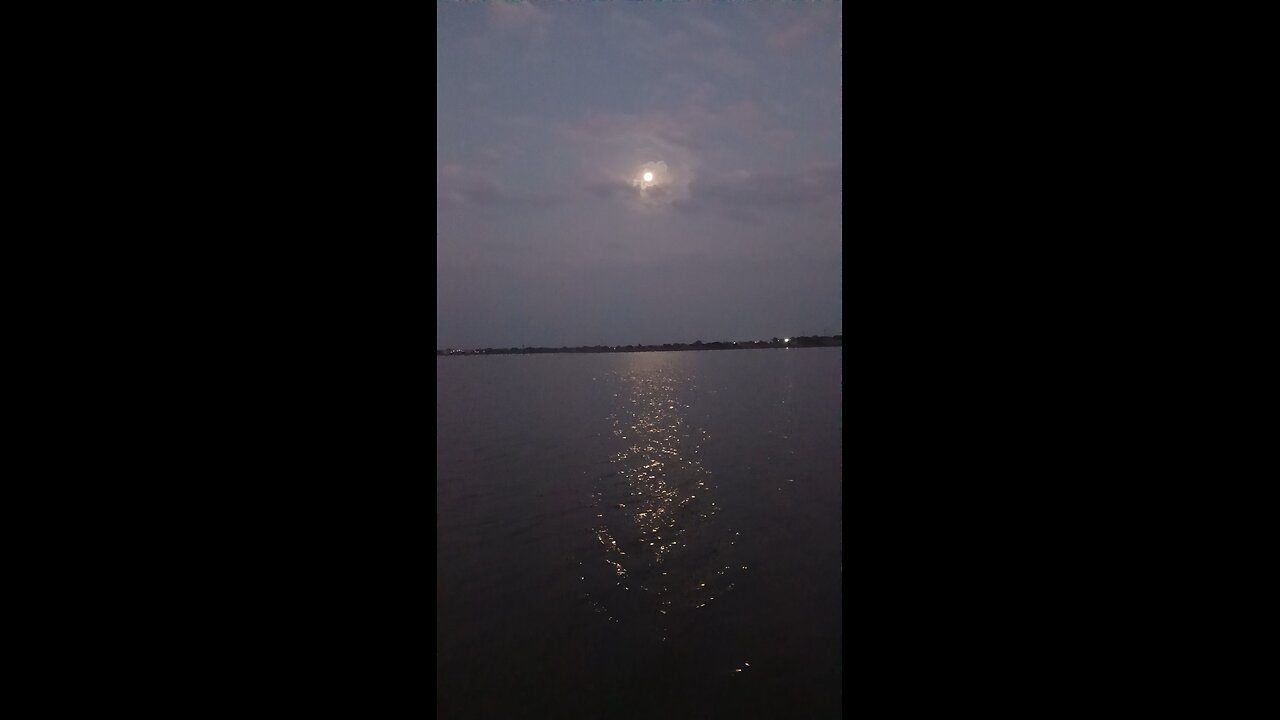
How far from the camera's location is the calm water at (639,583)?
4055 mm

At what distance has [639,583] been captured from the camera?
5715mm

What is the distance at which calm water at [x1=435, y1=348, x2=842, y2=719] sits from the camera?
4.05 metres
